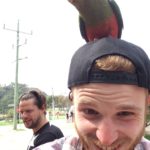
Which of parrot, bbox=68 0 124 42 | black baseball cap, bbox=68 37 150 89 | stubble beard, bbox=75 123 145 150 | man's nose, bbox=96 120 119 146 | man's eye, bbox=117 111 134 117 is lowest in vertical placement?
stubble beard, bbox=75 123 145 150

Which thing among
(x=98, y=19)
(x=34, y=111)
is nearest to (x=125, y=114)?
(x=98, y=19)

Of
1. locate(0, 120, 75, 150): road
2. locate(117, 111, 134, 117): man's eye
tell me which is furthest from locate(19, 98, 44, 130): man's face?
locate(0, 120, 75, 150): road

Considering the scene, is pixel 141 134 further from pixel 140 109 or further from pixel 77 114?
pixel 77 114

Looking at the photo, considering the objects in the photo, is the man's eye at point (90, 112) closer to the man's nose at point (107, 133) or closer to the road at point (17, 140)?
the man's nose at point (107, 133)

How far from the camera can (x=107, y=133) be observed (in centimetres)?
129

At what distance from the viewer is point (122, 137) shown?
1313 millimetres

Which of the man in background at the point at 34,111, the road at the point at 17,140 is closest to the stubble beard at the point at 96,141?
the man in background at the point at 34,111

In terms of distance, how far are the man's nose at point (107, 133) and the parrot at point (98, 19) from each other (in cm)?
33

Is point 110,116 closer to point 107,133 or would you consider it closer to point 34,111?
point 107,133

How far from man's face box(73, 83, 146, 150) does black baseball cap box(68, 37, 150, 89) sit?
1.1 inches

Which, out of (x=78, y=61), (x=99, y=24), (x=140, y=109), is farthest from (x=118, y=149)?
(x=99, y=24)

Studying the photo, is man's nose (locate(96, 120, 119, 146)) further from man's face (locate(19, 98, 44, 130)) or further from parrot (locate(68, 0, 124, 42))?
man's face (locate(19, 98, 44, 130))

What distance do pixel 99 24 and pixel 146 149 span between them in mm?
510

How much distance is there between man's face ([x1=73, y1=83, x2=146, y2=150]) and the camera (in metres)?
1.31
